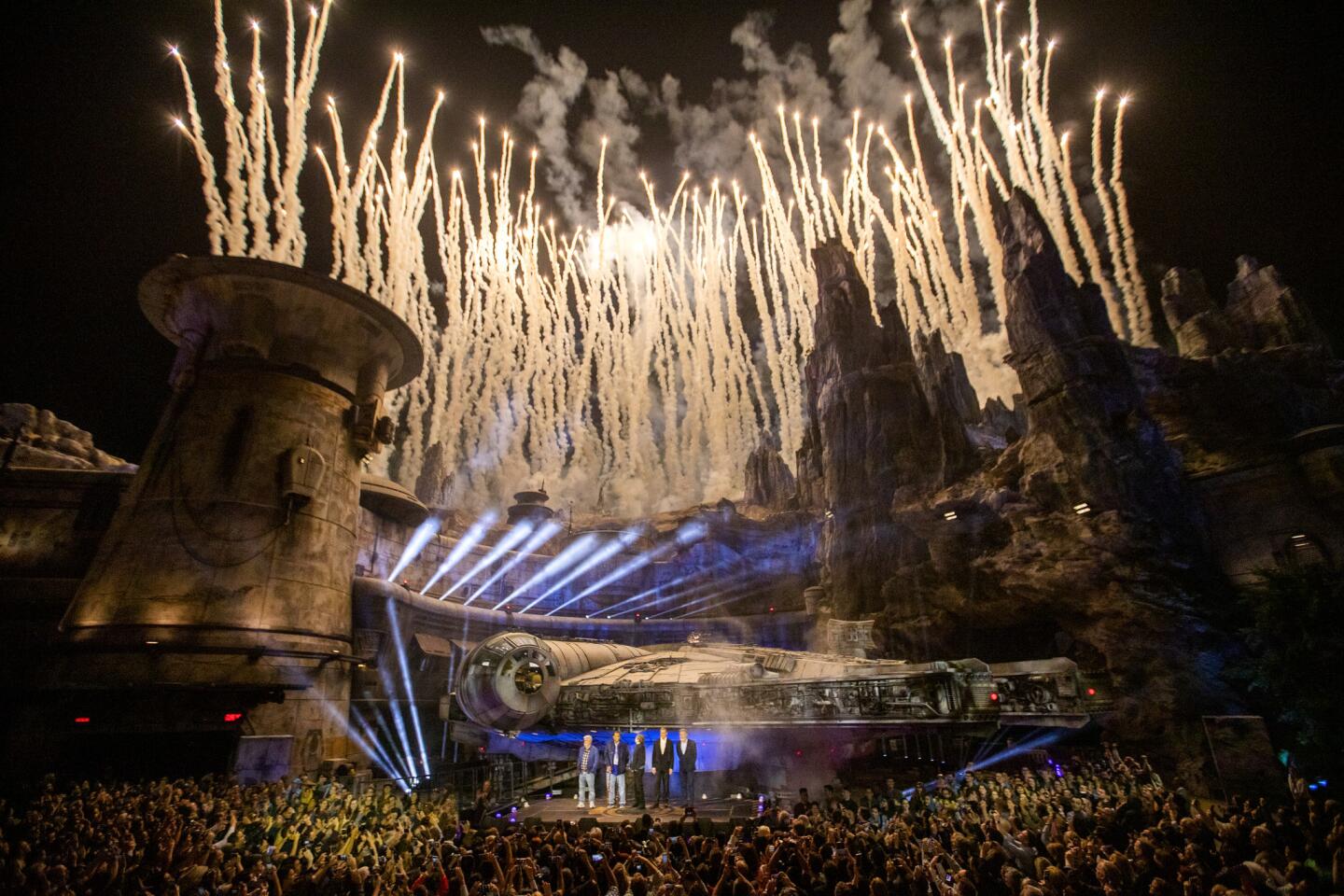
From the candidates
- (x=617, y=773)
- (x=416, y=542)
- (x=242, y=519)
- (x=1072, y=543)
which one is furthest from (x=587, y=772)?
(x=416, y=542)

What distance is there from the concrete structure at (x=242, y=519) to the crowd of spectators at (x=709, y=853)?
9196 millimetres

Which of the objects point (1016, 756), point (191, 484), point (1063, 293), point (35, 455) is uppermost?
point (1063, 293)

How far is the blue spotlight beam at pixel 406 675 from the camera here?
2991 centimetres

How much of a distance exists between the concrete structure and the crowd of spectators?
362 inches

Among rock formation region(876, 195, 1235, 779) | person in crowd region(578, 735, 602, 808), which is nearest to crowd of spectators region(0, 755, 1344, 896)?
person in crowd region(578, 735, 602, 808)

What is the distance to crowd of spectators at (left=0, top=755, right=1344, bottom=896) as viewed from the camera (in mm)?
6879

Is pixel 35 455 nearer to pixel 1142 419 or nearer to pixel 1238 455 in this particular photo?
Result: pixel 1142 419

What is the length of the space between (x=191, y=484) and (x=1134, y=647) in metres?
45.8

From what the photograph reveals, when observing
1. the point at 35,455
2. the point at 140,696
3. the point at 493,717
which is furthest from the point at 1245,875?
the point at 35,455

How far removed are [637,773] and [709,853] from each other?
33.0ft

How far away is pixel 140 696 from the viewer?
834 inches

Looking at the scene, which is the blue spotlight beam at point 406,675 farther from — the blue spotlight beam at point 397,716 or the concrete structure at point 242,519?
the concrete structure at point 242,519

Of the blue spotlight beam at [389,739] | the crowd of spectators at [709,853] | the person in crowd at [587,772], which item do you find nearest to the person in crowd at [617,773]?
the person in crowd at [587,772]

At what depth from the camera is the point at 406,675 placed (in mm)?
30922
